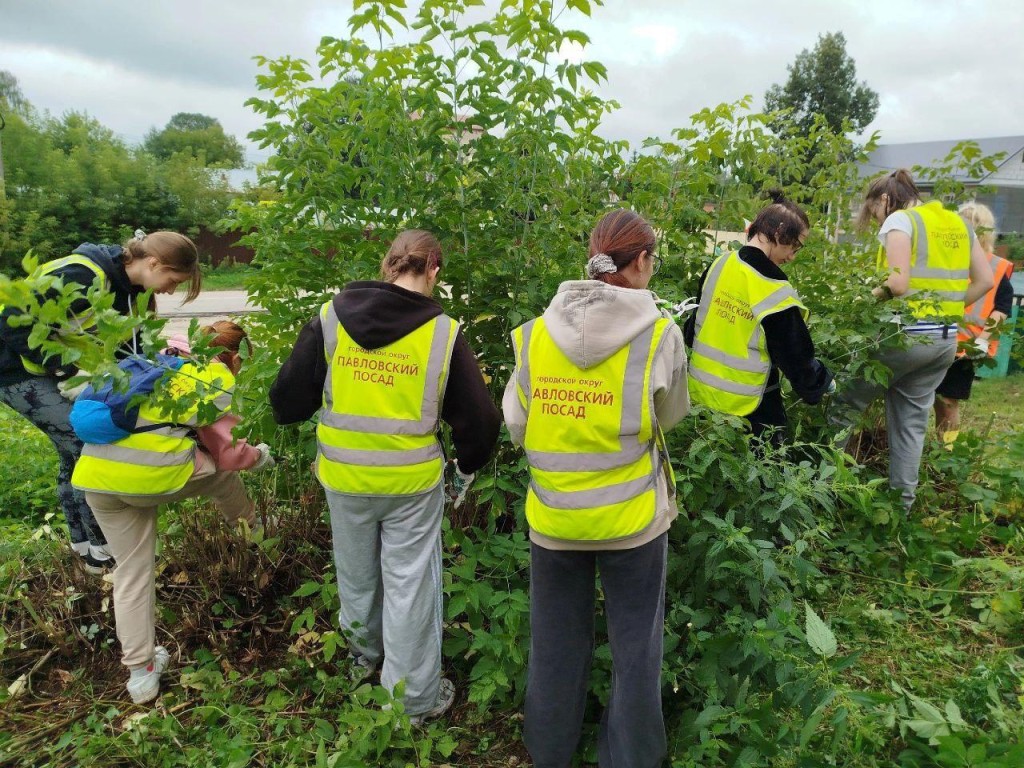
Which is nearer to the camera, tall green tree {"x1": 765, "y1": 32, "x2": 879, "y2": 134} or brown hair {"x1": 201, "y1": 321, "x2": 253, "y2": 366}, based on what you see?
brown hair {"x1": 201, "y1": 321, "x2": 253, "y2": 366}

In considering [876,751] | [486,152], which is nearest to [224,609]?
[486,152]

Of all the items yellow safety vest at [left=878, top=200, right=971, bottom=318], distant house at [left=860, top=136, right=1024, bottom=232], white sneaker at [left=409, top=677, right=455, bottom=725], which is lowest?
white sneaker at [left=409, top=677, right=455, bottom=725]

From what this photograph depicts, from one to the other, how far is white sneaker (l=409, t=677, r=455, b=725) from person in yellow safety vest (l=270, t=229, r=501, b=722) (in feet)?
0.03

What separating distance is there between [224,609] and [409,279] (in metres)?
1.77

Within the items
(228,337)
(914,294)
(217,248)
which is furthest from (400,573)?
(217,248)

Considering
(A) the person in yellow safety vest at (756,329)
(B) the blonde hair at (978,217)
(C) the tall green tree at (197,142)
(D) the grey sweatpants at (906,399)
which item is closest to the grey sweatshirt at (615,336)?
(A) the person in yellow safety vest at (756,329)

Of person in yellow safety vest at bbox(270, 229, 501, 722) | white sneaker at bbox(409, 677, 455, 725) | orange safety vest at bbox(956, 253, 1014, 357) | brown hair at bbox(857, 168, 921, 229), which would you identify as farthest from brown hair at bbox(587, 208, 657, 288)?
orange safety vest at bbox(956, 253, 1014, 357)

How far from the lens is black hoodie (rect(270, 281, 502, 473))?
223cm

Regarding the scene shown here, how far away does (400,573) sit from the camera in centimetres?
240

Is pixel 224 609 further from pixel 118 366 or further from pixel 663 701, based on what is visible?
pixel 663 701

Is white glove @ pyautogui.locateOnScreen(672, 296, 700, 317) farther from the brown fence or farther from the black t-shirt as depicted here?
the brown fence

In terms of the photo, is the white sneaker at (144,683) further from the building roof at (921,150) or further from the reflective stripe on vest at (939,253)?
the building roof at (921,150)

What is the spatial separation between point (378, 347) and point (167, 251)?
4.11 ft

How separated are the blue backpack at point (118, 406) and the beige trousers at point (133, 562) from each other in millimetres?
257
